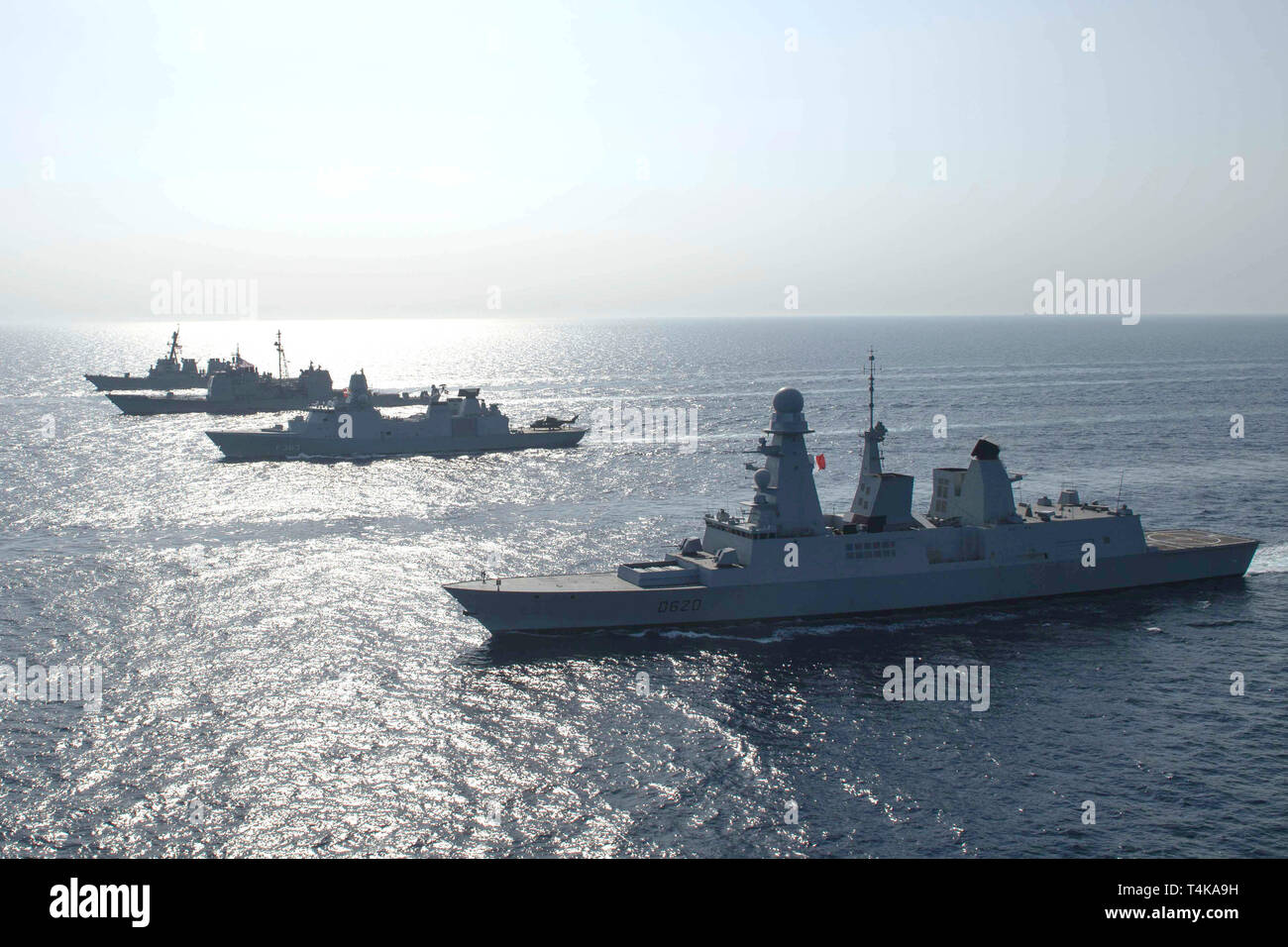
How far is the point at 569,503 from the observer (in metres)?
53.5

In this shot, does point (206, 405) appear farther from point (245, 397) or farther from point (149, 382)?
point (149, 382)

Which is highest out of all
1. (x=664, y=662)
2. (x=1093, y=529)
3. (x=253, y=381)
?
(x=253, y=381)

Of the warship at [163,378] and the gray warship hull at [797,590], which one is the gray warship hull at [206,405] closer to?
the warship at [163,378]

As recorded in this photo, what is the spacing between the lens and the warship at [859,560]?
31.9m

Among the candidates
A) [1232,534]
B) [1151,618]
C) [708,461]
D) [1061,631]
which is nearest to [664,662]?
[1061,631]

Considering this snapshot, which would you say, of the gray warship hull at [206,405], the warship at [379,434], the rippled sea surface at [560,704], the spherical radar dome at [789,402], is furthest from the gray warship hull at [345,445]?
the spherical radar dome at [789,402]

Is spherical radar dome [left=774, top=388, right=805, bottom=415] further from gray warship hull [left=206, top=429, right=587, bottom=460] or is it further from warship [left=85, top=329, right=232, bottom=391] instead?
warship [left=85, top=329, right=232, bottom=391]

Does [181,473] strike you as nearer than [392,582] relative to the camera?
No

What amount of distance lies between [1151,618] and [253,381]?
95.4 meters

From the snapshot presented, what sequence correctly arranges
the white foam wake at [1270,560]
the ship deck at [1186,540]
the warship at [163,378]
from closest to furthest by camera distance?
1. the ship deck at [1186,540]
2. the white foam wake at [1270,560]
3. the warship at [163,378]

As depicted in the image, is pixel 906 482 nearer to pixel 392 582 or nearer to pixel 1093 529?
pixel 1093 529

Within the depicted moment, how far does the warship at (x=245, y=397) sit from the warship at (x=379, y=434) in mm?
25337

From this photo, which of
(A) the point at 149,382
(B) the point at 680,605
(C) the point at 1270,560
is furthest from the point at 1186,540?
(A) the point at 149,382

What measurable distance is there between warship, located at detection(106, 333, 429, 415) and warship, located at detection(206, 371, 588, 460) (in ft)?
83.1
